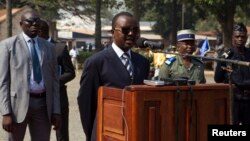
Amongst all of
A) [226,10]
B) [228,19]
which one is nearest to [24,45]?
[226,10]

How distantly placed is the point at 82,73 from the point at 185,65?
7.17 ft

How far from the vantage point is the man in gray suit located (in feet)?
22.1

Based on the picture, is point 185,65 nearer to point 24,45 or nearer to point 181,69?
point 181,69

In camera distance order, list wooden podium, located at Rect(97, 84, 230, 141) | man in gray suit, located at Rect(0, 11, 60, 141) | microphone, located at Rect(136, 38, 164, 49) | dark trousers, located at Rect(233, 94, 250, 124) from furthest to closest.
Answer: dark trousers, located at Rect(233, 94, 250, 124) < man in gray suit, located at Rect(0, 11, 60, 141) < microphone, located at Rect(136, 38, 164, 49) < wooden podium, located at Rect(97, 84, 230, 141)

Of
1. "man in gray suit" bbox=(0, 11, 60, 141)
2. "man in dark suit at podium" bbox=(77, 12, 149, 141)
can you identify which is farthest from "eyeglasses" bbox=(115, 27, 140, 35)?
"man in gray suit" bbox=(0, 11, 60, 141)

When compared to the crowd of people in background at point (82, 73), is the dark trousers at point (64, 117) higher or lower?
lower

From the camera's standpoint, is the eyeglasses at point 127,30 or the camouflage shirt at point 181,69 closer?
the eyeglasses at point 127,30

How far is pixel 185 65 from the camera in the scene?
7695mm

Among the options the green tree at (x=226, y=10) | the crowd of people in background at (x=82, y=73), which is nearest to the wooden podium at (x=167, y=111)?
the crowd of people in background at (x=82, y=73)

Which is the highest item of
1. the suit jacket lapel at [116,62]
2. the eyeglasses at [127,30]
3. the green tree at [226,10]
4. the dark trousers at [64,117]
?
the green tree at [226,10]

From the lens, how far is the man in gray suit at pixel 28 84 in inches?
265

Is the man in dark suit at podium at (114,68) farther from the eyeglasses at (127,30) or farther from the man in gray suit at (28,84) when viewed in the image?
the man in gray suit at (28,84)

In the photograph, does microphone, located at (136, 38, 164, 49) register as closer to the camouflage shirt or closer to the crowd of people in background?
the crowd of people in background

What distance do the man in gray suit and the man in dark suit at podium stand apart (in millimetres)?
1269
